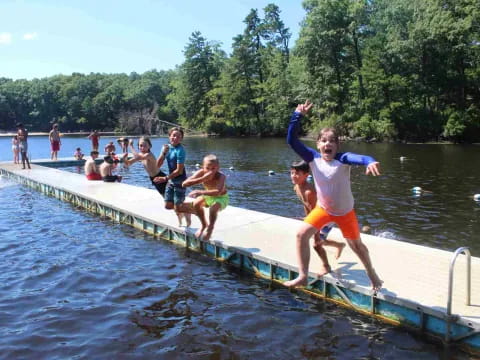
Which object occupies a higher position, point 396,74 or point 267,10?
point 267,10

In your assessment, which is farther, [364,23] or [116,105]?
[116,105]

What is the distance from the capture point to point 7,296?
713 cm

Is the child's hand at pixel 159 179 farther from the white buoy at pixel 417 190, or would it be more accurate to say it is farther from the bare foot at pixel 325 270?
the white buoy at pixel 417 190

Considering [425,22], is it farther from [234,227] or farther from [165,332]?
[165,332]

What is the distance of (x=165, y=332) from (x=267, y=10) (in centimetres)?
7128

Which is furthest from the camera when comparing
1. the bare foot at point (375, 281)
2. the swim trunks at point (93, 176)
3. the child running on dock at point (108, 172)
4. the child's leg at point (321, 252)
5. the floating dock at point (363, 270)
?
the swim trunks at point (93, 176)

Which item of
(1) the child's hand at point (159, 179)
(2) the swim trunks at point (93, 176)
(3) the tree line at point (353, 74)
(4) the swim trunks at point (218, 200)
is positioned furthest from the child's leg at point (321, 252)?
(3) the tree line at point (353, 74)

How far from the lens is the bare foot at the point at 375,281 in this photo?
19.0ft

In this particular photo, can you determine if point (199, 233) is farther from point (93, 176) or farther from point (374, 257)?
point (93, 176)

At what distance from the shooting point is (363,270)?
21.7 ft

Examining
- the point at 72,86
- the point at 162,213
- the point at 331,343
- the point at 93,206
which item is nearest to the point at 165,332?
the point at 331,343

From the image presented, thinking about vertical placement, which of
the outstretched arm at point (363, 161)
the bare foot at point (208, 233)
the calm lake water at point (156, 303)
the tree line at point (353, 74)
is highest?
the tree line at point (353, 74)

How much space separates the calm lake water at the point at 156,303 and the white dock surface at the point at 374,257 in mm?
501

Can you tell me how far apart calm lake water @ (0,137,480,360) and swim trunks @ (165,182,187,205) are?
1.15m
